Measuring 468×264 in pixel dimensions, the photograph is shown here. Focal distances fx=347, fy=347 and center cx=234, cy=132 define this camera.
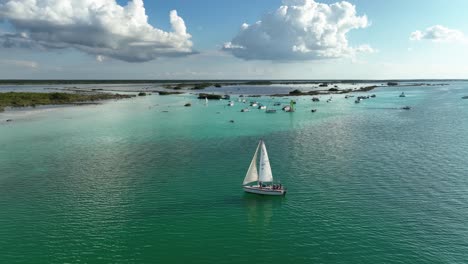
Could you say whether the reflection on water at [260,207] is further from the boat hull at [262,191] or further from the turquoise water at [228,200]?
the boat hull at [262,191]

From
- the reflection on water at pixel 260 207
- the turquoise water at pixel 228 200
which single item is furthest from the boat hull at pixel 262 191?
the turquoise water at pixel 228 200

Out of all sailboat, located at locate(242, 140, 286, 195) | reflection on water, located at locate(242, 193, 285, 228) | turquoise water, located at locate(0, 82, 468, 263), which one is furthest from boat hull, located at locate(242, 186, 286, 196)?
turquoise water, located at locate(0, 82, 468, 263)

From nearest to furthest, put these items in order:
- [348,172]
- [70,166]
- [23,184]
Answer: [23,184] → [348,172] → [70,166]

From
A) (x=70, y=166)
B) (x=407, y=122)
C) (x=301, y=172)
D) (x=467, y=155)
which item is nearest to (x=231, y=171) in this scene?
(x=301, y=172)

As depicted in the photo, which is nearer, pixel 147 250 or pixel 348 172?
pixel 147 250

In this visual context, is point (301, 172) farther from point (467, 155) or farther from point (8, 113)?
point (8, 113)

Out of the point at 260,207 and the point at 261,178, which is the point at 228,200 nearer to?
the point at 260,207

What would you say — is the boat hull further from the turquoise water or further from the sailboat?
the turquoise water
